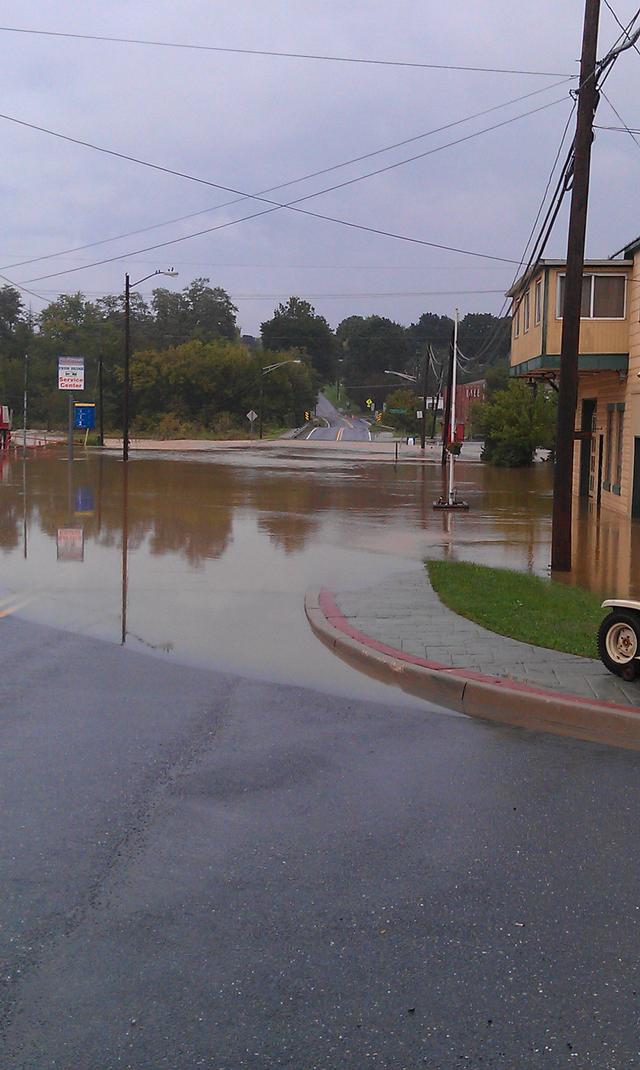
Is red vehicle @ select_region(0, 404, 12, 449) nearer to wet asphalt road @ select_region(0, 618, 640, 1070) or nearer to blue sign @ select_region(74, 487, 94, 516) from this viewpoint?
blue sign @ select_region(74, 487, 94, 516)

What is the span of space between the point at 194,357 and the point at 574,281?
294 ft

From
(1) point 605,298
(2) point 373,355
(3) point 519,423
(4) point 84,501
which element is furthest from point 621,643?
(2) point 373,355

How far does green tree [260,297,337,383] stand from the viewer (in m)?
155

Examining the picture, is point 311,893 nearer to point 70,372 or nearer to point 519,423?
point 519,423

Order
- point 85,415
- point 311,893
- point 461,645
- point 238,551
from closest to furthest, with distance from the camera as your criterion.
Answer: point 311,893 → point 461,645 → point 238,551 → point 85,415

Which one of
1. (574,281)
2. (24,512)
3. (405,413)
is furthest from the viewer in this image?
(405,413)

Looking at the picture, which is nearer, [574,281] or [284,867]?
[284,867]

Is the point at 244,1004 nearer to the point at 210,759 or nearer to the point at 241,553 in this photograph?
the point at 210,759

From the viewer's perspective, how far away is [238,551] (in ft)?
56.3

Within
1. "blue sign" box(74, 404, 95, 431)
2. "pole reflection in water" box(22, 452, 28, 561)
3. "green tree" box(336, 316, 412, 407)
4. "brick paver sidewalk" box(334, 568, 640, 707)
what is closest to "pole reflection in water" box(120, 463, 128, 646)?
"pole reflection in water" box(22, 452, 28, 561)

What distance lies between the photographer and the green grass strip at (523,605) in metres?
10.1

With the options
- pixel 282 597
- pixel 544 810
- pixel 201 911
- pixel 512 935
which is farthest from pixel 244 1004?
pixel 282 597

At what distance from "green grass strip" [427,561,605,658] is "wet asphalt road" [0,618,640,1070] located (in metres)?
2.44

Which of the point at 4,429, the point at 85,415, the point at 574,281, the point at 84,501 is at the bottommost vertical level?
the point at 84,501
